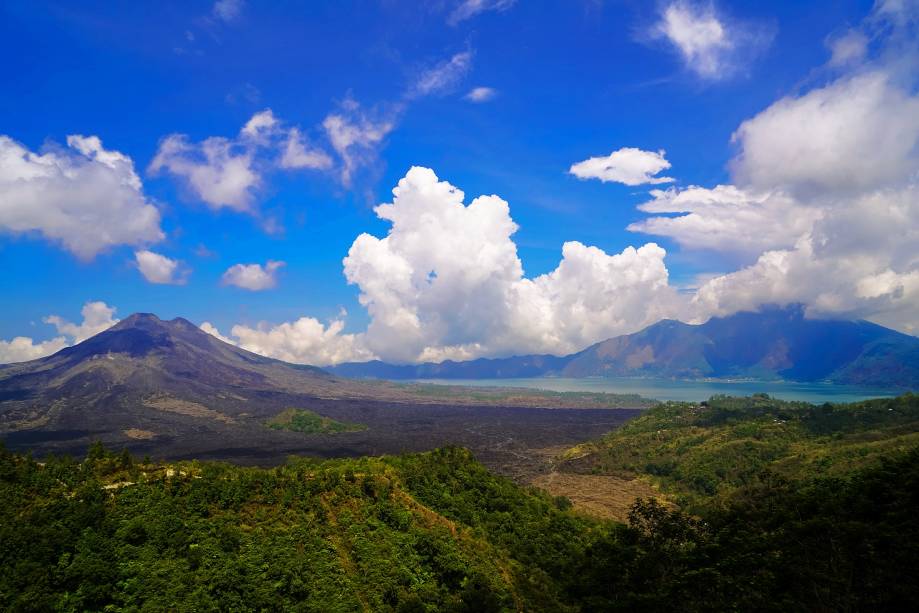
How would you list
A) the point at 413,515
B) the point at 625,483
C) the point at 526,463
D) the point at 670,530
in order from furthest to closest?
the point at 526,463 → the point at 625,483 → the point at 413,515 → the point at 670,530

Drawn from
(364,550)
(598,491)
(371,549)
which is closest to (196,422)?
(598,491)

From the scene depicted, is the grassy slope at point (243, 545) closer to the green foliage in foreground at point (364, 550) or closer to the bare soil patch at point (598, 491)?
the green foliage in foreground at point (364, 550)

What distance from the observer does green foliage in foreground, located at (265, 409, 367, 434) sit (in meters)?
140

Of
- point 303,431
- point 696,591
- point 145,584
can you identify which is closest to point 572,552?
point 696,591

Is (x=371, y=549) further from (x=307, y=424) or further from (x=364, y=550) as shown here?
(x=307, y=424)

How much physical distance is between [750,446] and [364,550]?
75055 millimetres

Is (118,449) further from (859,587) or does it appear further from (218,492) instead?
(859,587)

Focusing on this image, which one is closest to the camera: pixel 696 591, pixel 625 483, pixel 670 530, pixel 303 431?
pixel 696 591

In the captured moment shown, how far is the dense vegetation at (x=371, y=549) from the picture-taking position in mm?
18706

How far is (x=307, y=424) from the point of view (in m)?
144

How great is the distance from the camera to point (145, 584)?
19.0m

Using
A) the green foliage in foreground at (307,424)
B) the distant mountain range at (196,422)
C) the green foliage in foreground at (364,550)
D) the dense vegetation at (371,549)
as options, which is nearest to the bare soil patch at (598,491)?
the dense vegetation at (371,549)

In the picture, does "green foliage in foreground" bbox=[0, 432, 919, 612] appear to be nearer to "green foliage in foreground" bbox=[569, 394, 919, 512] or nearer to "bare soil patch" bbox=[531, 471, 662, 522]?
"green foliage in foreground" bbox=[569, 394, 919, 512]

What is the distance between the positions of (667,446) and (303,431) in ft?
310
